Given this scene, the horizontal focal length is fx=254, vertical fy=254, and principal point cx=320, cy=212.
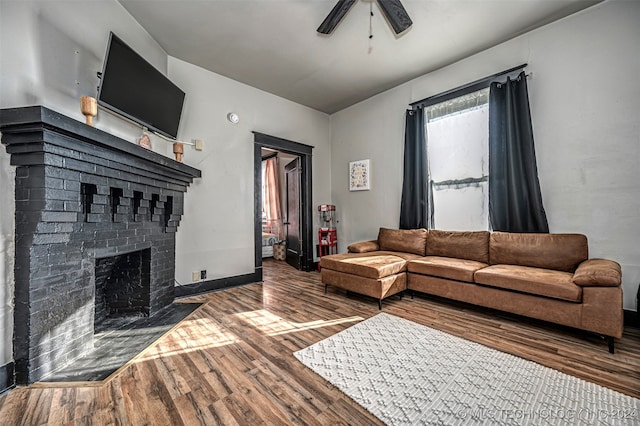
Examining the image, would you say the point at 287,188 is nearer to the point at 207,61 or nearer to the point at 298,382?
the point at 207,61

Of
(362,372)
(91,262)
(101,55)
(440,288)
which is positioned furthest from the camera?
(440,288)

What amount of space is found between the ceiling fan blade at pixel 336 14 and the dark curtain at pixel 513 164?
2.15 meters

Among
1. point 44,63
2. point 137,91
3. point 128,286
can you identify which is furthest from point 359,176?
point 44,63

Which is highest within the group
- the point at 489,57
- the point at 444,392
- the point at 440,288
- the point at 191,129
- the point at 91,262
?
the point at 489,57

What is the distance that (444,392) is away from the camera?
148 cm

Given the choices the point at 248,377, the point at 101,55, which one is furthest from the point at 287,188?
the point at 248,377

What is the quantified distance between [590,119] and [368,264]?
2.67m

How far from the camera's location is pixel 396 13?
210cm

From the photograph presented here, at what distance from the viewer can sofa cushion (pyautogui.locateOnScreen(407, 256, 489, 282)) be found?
8.86 feet

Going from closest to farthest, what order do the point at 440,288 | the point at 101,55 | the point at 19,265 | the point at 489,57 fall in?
the point at 19,265
the point at 101,55
the point at 440,288
the point at 489,57

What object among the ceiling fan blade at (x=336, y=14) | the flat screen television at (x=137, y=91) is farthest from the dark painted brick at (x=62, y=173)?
the ceiling fan blade at (x=336, y=14)

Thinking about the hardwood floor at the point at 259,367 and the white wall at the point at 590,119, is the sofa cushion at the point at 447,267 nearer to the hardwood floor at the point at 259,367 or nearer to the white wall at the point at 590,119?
the hardwood floor at the point at 259,367

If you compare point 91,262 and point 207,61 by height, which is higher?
point 207,61

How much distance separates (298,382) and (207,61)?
3.78 meters
